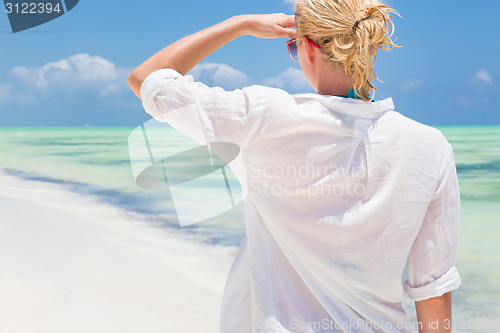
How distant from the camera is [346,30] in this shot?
835 millimetres

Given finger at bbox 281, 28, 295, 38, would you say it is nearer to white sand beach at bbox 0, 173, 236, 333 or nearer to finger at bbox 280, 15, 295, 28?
finger at bbox 280, 15, 295, 28

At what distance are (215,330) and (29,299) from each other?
4.03ft

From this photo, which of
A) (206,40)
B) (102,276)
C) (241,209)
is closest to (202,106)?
(206,40)

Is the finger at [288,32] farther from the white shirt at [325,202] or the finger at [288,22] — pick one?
the white shirt at [325,202]

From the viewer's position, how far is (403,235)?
881mm

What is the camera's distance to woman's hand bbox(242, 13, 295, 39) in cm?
96

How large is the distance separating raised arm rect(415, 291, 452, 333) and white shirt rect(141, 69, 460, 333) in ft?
0.09

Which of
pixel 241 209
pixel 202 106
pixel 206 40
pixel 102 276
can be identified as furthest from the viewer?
pixel 241 209

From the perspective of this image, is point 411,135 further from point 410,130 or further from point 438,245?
point 438,245

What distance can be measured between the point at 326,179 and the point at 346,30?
0.86 ft

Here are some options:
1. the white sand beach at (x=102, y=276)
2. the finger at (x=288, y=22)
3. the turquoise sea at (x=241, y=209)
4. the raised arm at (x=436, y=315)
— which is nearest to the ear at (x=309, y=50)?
the finger at (x=288, y=22)

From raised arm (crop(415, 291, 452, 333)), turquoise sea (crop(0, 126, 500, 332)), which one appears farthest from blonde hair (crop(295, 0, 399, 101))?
turquoise sea (crop(0, 126, 500, 332))

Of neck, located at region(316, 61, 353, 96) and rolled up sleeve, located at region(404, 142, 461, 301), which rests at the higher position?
neck, located at region(316, 61, 353, 96)

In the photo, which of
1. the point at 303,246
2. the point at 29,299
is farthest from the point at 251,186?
the point at 29,299
